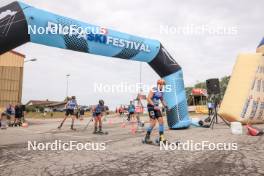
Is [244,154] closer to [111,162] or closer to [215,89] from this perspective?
[111,162]

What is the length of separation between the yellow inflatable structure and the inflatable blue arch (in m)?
2.83

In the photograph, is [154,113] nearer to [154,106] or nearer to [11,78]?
[154,106]

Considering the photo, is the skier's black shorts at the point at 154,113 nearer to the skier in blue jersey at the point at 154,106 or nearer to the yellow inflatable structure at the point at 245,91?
the skier in blue jersey at the point at 154,106

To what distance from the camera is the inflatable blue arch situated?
7.41 meters

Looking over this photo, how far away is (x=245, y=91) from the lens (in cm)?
1359

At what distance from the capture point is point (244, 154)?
19.8 feet

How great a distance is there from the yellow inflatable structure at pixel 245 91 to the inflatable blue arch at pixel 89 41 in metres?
2.83

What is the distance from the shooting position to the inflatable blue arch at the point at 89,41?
292 inches

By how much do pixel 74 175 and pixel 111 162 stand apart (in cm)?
104

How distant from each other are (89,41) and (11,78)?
A: 17.9m

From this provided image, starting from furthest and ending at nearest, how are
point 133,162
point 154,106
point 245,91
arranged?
point 245,91
point 154,106
point 133,162

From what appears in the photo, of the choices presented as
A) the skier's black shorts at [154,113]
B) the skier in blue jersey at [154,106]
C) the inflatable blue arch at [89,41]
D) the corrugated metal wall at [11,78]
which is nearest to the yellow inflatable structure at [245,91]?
the inflatable blue arch at [89,41]

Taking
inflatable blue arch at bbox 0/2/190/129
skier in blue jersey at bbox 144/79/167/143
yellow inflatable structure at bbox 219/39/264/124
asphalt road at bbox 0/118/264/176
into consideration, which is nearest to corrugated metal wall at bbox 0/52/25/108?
inflatable blue arch at bbox 0/2/190/129

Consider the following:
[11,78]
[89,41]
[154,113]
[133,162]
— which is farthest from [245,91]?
[11,78]
